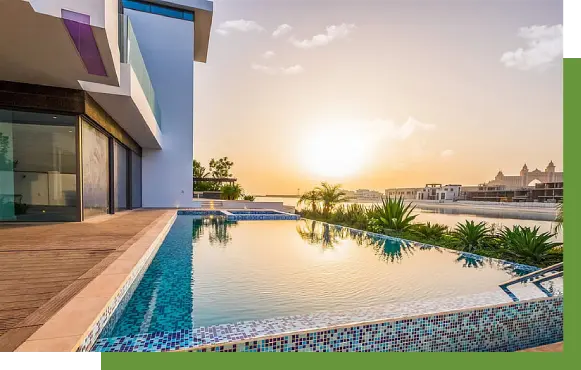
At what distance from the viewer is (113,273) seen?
3.39 meters

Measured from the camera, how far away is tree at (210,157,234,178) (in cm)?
3119

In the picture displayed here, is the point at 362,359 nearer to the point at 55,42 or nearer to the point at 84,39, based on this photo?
the point at 84,39

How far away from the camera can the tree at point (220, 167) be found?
31188mm

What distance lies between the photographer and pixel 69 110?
7.36 meters

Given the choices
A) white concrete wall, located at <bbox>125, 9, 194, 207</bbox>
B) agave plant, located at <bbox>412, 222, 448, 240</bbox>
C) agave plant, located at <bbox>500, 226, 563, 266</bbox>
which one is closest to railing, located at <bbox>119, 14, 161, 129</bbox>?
white concrete wall, located at <bbox>125, 9, 194, 207</bbox>

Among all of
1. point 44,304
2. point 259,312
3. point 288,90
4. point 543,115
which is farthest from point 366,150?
point 44,304

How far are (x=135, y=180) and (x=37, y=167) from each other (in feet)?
22.0

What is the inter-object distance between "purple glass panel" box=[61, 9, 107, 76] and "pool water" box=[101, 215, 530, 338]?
11.7 feet

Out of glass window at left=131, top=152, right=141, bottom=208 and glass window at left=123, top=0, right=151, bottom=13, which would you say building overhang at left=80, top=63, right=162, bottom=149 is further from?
glass window at left=123, top=0, right=151, bottom=13

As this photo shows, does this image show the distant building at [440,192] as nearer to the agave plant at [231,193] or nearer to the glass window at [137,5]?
the agave plant at [231,193]

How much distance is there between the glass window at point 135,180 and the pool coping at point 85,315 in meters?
10.8

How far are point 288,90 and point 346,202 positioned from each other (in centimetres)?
672

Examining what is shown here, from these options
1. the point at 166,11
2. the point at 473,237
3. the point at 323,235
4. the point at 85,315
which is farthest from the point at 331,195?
the point at 166,11

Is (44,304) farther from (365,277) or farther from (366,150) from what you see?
(366,150)
